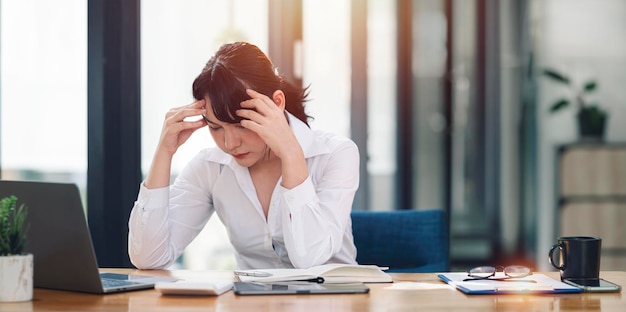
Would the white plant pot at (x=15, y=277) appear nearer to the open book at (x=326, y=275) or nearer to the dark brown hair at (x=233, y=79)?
the open book at (x=326, y=275)

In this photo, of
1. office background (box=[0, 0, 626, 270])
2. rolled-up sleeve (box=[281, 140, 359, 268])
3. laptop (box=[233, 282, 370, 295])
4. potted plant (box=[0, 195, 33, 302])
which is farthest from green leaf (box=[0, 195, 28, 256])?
office background (box=[0, 0, 626, 270])

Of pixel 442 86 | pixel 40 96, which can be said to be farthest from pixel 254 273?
pixel 442 86

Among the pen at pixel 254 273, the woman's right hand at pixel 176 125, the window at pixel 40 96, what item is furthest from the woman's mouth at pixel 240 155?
the window at pixel 40 96

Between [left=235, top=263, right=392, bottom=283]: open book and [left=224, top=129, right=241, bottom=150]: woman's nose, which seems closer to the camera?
[left=235, top=263, right=392, bottom=283]: open book

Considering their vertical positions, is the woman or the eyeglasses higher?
the woman

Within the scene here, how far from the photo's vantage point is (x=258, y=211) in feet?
7.12

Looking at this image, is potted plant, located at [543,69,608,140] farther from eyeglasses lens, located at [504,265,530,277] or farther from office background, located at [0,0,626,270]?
eyeglasses lens, located at [504,265,530,277]

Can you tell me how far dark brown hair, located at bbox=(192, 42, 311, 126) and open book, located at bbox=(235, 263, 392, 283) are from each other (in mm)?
450

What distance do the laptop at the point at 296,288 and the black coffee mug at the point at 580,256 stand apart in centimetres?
42

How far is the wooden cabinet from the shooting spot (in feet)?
16.1

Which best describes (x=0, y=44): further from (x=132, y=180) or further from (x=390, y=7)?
(x=390, y=7)

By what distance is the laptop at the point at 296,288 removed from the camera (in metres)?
1.54

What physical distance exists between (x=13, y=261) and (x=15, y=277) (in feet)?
0.10

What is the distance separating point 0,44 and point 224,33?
1320 mm
